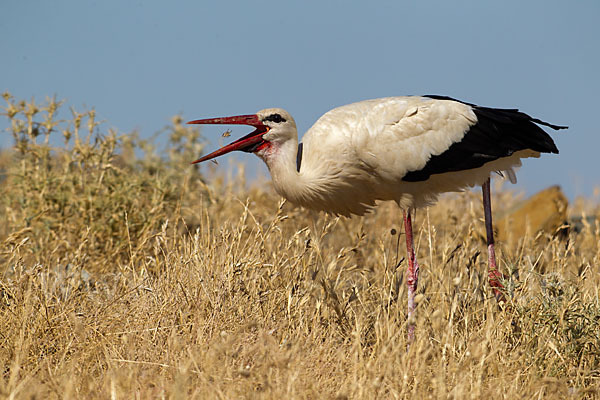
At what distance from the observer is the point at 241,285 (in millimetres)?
4316

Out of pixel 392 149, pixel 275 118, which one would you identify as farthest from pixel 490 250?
pixel 275 118

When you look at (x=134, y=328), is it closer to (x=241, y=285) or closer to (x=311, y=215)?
(x=241, y=285)

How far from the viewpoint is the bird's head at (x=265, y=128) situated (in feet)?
15.0

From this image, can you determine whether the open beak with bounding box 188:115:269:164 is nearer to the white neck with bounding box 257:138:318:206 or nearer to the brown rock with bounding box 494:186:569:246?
the white neck with bounding box 257:138:318:206

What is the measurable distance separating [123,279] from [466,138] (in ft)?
8.35

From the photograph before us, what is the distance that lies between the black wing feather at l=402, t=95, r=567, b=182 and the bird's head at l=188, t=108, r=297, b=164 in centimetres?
88

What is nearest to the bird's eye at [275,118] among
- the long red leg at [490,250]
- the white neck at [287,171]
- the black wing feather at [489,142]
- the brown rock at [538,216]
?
the white neck at [287,171]

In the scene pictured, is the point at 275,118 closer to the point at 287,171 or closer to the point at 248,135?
the point at 248,135

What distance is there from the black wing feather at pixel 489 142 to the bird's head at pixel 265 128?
0.88 metres

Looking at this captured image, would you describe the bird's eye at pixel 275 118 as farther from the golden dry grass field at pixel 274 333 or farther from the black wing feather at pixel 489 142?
the black wing feather at pixel 489 142

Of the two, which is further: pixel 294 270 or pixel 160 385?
pixel 294 270

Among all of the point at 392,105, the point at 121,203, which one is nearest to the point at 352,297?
the point at 392,105

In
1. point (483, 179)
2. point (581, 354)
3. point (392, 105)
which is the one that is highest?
point (392, 105)

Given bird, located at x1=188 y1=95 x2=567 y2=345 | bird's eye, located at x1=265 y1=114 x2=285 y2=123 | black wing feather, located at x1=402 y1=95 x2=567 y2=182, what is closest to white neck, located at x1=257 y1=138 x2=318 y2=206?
bird, located at x1=188 y1=95 x2=567 y2=345
